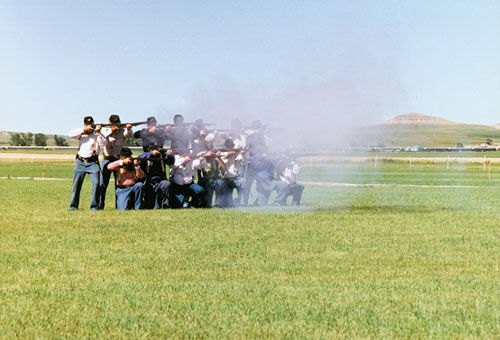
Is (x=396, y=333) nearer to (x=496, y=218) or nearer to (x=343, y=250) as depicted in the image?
(x=343, y=250)

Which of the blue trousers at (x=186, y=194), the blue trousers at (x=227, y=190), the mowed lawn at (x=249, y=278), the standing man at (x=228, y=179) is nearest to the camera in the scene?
the mowed lawn at (x=249, y=278)

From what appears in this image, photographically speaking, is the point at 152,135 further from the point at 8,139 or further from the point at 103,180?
the point at 8,139

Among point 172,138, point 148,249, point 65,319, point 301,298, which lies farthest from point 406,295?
point 172,138

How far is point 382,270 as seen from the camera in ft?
29.6

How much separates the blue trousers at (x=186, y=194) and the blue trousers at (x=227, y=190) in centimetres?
76

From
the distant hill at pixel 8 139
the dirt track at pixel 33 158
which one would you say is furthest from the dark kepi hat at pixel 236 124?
the distant hill at pixel 8 139

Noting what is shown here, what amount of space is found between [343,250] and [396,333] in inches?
175

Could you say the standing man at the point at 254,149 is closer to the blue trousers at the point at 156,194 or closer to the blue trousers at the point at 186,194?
the blue trousers at the point at 186,194

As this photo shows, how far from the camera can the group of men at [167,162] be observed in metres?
17.6

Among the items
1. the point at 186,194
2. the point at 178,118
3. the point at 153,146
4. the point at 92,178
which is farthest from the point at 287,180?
the point at 92,178

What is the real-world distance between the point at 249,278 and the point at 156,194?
9.99 meters

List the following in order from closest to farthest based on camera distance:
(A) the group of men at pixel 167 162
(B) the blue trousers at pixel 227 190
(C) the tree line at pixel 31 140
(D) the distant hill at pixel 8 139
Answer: (A) the group of men at pixel 167 162 → (B) the blue trousers at pixel 227 190 → (C) the tree line at pixel 31 140 → (D) the distant hill at pixel 8 139

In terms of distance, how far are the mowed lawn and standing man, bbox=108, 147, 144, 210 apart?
245cm

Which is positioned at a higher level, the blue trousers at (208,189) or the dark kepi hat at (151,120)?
the dark kepi hat at (151,120)
